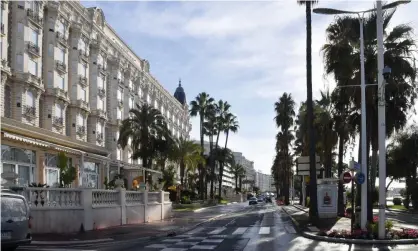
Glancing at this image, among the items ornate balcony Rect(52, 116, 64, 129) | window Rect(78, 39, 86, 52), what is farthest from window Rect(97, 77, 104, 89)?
ornate balcony Rect(52, 116, 64, 129)

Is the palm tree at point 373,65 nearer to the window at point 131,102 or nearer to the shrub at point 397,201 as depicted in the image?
the window at point 131,102

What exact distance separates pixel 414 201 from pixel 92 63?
36.2 m

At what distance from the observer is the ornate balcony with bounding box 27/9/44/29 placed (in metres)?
38.1

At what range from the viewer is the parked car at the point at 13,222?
11977 millimetres

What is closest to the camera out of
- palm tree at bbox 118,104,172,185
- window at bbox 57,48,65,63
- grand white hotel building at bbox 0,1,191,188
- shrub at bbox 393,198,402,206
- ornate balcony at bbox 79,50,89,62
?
grand white hotel building at bbox 0,1,191,188

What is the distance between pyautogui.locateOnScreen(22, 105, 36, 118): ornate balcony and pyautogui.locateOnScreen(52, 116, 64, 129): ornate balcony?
385 cm

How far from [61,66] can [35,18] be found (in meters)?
5.98

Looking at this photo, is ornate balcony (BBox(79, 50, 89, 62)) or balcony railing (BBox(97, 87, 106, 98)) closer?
ornate balcony (BBox(79, 50, 89, 62))

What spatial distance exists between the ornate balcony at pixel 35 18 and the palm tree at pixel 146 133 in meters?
11.5

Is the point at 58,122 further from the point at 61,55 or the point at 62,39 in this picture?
the point at 62,39

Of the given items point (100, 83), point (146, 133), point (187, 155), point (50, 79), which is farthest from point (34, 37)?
point (187, 155)

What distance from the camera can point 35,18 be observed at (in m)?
39.2

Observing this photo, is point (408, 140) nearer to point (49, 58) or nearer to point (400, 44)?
point (400, 44)

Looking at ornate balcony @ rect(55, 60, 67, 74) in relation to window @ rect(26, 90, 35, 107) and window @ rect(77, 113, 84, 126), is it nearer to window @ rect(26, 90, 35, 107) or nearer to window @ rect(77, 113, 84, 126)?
window @ rect(77, 113, 84, 126)
